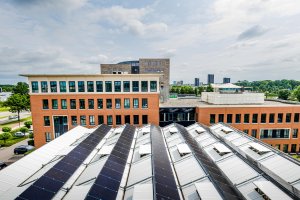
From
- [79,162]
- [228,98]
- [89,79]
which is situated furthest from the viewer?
[228,98]

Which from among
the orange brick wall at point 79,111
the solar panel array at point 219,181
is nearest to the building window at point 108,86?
the orange brick wall at point 79,111

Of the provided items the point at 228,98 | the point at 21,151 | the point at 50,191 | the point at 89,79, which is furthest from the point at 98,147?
the point at 228,98

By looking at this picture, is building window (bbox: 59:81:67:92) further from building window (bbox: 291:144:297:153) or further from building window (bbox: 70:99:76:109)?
building window (bbox: 291:144:297:153)

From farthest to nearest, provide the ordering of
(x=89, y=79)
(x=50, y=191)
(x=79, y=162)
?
(x=89, y=79)
(x=79, y=162)
(x=50, y=191)

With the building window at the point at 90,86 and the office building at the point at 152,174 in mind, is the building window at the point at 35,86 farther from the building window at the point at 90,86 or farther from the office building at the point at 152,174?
the office building at the point at 152,174

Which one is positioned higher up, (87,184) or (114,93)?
(114,93)

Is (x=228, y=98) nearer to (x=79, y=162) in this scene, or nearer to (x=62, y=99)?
(x=79, y=162)

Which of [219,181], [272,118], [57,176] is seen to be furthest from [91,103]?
[272,118]

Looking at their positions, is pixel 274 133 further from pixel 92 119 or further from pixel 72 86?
pixel 72 86
